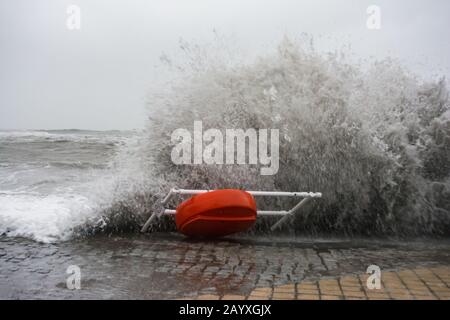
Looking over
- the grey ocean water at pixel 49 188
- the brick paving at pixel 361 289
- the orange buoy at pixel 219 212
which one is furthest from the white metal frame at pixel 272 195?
the brick paving at pixel 361 289

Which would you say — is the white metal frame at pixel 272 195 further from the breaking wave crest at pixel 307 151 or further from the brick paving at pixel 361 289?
the brick paving at pixel 361 289

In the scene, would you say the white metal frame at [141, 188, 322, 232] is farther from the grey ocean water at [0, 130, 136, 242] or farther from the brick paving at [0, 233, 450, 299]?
the grey ocean water at [0, 130, 136, 242]

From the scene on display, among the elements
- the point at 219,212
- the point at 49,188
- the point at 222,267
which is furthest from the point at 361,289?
the point at 49,188

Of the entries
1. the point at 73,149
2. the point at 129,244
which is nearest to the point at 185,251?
the point at 129,244

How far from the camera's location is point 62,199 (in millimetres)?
7805

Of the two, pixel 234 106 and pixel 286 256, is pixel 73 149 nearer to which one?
pixel 234 106

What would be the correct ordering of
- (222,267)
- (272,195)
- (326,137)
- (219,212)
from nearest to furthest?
(222,267), (219,212), (272,195), (326,137)

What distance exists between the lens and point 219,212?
5.60 m

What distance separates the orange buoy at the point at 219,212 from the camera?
5578mm

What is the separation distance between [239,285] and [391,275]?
1348mm

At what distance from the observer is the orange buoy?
558cm

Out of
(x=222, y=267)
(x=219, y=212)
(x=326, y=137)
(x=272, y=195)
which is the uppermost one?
(x=326, y=137)

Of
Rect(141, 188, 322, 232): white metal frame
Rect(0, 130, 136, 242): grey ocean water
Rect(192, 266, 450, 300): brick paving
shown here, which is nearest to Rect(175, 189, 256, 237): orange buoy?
Rect(141, 188, 322, 232): white metal frame

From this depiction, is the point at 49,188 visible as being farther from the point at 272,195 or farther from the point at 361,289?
the point at 361,289
